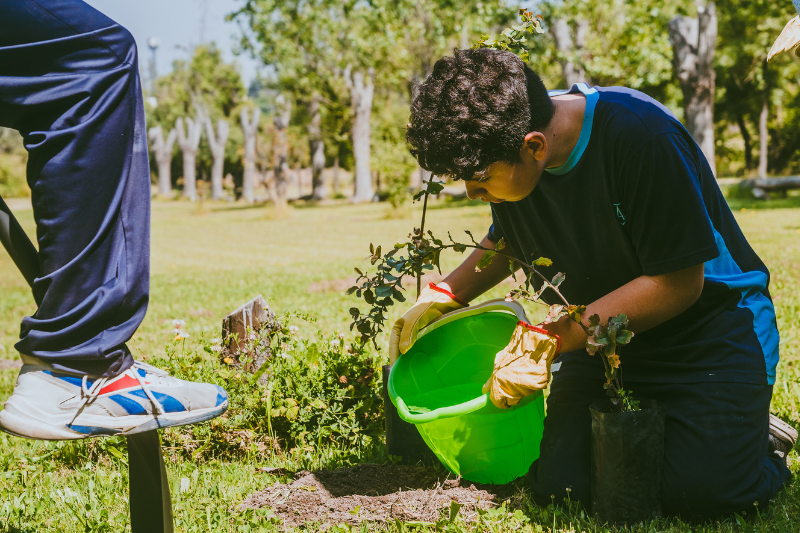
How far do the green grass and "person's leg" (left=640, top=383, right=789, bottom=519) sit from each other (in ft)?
0.20

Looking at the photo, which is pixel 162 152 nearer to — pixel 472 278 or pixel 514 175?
pixel 472 278

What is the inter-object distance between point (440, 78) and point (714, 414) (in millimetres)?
1276

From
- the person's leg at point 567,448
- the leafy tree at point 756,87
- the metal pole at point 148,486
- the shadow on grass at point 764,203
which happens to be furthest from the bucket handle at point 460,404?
the leafy tree at point 756,87

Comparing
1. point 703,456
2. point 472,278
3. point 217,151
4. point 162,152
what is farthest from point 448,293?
point 162,152

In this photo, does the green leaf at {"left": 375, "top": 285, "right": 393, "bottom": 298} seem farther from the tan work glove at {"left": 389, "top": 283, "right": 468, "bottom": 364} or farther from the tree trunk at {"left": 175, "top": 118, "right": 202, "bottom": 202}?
the tree trunk at {"left": 175, "top": 118, "right": 202, "bottom": 202}

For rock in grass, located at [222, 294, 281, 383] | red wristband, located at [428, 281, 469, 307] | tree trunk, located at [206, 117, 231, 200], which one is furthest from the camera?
tree trunk, located at [206, 117, 231, 200]

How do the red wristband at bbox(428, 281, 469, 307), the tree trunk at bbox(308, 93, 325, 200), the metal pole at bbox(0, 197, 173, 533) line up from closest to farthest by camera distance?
the metal pole at bbox(0, 197, 173, 533) < the red wristband at bbox(428, 281, 469, 307) < the tree trunk at bbox(308, 93, 325, 200)

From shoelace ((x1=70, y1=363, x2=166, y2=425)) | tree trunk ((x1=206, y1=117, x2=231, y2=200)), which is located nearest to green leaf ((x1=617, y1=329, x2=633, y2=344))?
shoelace ((x1=70, y1=363, x2=166, y2=425))

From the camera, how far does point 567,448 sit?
81.8 inches

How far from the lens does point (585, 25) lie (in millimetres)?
17109

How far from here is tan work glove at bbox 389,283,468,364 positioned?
2.32m

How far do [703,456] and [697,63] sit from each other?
15.0 meters

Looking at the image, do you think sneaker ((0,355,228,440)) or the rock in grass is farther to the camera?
the rock in grass

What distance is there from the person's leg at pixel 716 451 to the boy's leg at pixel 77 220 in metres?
1.37
